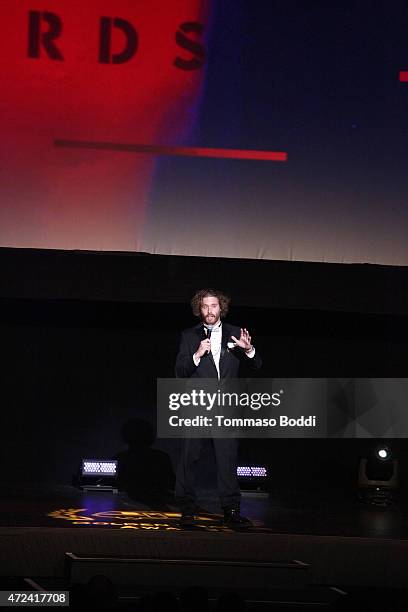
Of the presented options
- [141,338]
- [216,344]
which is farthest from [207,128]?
[216,344]

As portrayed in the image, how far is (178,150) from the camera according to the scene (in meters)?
5.98

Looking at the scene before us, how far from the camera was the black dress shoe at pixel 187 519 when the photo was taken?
15.1 feet

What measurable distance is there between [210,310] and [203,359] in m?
0.25

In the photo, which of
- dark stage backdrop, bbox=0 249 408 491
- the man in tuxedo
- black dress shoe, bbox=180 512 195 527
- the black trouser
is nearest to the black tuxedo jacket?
the man in tuxedo

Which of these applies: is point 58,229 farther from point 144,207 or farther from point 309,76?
point 309,76

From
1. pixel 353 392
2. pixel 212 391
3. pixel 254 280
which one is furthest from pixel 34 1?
pixel 353 392

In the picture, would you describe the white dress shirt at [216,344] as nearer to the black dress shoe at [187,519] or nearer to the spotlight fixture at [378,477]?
the black dress shoe at [187,519]

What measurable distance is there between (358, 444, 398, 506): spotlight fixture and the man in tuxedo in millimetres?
1833

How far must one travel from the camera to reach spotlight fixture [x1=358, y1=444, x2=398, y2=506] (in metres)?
6.37

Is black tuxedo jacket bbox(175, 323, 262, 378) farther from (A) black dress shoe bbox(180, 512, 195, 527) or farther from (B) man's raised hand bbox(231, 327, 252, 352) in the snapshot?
(A) black dress shoe bbox(180, 512, 195, 527)

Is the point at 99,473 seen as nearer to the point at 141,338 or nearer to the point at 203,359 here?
the point at 141,338

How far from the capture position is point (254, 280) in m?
6.09

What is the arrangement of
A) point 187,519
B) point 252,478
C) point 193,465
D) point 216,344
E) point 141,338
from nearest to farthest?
point 187,519
point 193,465
point 216,344
point 252,478
point 141,338

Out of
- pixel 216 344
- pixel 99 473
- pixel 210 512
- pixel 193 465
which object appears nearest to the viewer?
pixel 193 465
